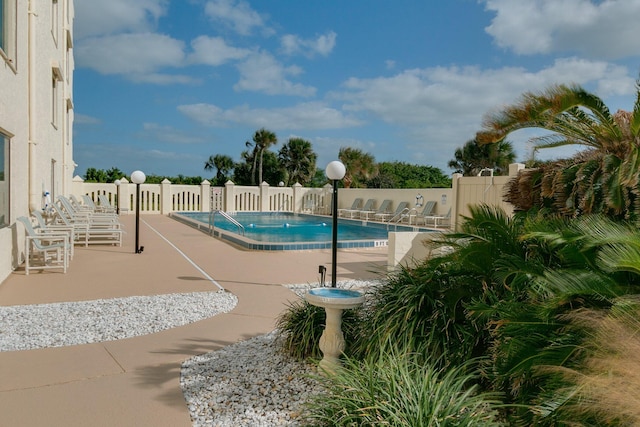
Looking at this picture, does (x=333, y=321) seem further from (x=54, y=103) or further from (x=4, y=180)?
(x=54, y=103)

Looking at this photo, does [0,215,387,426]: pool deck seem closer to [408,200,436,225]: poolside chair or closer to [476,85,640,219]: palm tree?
[476,85,640,219]: palm tree

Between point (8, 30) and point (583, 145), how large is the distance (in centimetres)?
915

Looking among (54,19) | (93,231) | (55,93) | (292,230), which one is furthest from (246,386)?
(292,230)

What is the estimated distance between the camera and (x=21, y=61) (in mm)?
9367

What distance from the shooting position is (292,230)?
20.7 metres

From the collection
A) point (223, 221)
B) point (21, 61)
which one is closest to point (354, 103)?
point (223, 221)

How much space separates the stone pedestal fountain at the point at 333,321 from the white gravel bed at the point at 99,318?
238cm

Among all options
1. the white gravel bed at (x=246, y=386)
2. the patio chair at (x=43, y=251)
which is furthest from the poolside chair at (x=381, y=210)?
the white gravel bed at (x=246, y=386)

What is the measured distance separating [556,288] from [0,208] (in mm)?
8390

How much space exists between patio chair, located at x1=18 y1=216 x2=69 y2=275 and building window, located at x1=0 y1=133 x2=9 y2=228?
0.89 feet

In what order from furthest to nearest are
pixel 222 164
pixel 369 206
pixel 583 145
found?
pixel 222 164
pixel 369 206
pixel 583 145

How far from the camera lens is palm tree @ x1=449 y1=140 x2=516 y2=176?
30962mm

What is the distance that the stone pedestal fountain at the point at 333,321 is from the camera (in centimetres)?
372

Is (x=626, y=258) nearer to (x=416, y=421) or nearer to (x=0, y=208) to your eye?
(x=416, y=421)
